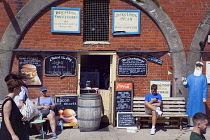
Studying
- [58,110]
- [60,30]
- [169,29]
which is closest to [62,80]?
[58,110]

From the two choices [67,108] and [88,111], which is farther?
[67,108]

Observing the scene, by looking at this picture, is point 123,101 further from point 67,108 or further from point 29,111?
point 29,111

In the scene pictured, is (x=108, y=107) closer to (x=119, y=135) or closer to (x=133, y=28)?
(x=119, y=135)

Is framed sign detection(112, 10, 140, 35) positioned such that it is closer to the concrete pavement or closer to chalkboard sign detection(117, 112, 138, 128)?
chalkboard sign detection(117, 112, 138, 128)

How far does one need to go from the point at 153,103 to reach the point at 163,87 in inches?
32.1

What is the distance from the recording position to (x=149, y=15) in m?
8.62

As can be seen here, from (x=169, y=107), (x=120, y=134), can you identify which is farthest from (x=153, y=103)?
(x=120, y=134)

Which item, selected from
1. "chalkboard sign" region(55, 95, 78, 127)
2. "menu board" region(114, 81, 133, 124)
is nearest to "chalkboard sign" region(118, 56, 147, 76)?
"menu board" region(114, 81, 133, 124)

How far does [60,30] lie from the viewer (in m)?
8.42

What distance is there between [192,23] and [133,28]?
175 cm

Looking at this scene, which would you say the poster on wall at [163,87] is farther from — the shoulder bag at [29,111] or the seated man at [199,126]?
the seated man at [199,126]

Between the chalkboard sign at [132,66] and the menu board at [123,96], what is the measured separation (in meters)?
0.30

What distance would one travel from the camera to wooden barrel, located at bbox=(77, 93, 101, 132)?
7.87m

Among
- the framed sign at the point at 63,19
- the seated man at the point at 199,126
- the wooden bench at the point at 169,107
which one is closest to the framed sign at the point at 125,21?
the framed sign at the point at 63,19
